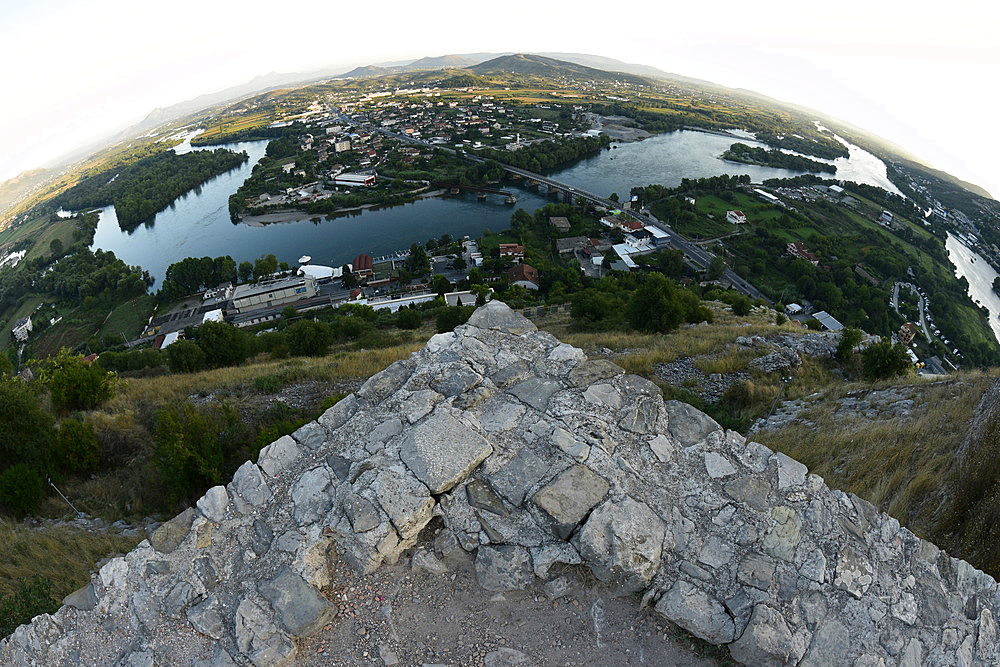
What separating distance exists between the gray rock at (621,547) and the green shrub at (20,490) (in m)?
10.9

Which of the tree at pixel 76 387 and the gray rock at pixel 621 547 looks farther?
the tree at pixel 76 387

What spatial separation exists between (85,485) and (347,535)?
27.4 ft

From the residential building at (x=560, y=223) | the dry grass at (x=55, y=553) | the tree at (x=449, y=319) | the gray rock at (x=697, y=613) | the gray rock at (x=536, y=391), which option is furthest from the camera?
the residential building at (x=560, y=223)

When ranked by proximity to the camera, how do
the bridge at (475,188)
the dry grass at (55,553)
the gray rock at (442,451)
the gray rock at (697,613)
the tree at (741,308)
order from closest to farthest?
the gray rock at (697,613)
the gray rock at (442,451)
the dry grass at (55,553)
the tree at (741,308)
the bridge at (475,188)

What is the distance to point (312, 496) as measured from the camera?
5613mm

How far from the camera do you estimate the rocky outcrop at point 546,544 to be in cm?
472

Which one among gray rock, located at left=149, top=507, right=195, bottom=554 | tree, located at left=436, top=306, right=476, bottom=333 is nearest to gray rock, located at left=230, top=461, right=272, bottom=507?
gray rock, located at left=149, top=507, right=195, bottom=554

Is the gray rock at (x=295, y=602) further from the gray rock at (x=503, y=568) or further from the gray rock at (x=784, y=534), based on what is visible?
the gray rock at (x=784, y=534)

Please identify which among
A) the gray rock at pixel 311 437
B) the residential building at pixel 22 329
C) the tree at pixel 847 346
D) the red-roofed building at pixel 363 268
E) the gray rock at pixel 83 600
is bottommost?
the residential building at pixel 22 329

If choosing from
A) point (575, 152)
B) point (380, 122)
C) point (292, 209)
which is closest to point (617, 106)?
point (575, 152)

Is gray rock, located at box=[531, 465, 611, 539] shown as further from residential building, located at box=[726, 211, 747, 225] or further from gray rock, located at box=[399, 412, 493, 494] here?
residential building, located at box=[726, 211, 747, 225]

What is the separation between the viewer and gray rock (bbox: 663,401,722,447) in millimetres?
6332

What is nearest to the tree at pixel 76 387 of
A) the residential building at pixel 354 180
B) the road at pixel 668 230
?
the road at pixel 668 230

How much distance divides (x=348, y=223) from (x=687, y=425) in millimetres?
72915
